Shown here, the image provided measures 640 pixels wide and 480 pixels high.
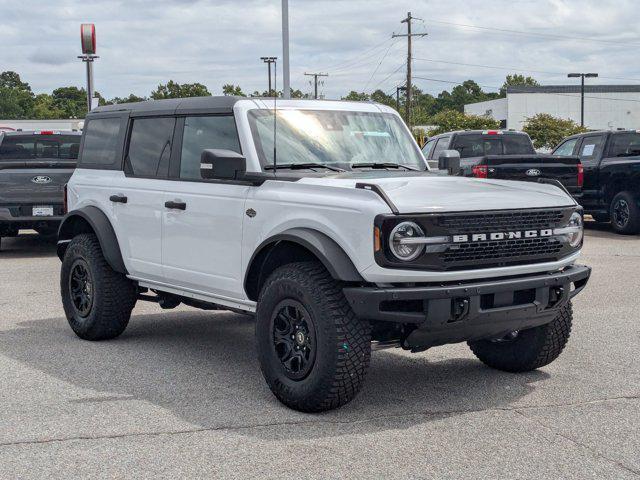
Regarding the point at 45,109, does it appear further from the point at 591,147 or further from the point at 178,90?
the point at 591,147

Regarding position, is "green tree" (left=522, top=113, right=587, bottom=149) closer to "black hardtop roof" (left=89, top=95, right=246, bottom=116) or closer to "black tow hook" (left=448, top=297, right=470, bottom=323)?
"black hardtop roof" (left=89, top=95, right=246, bottom=116)

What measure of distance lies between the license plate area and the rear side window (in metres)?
10.1

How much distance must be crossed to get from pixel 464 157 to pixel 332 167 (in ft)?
40.8

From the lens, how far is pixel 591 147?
1862cm

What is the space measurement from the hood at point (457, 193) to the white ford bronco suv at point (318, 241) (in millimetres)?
14

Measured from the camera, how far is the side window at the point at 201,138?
6.94m

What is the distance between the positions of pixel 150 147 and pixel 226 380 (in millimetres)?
2099

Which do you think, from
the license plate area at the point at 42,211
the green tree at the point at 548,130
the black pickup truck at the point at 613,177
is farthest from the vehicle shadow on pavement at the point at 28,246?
the green tree at the point at 548,130

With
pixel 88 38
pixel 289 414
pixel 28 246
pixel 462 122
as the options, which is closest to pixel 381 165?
pixel 289 414

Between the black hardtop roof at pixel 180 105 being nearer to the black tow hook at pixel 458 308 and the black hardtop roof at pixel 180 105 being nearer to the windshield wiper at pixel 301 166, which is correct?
the windshield wiper at pixel 301 166

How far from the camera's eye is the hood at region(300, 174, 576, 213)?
220 inches

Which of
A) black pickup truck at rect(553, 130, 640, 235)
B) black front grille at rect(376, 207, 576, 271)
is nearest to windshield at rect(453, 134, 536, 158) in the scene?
black pickup truck at rect(553, 130, 640, 235)

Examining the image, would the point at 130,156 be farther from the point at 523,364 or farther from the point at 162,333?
the point at 523,364

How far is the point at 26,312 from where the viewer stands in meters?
9.68
